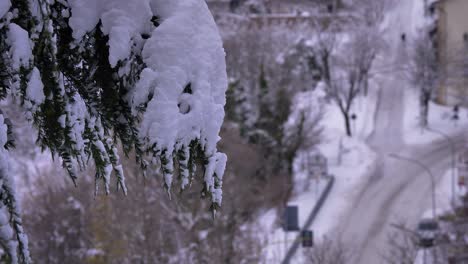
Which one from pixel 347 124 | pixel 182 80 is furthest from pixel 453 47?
pixel 182 80

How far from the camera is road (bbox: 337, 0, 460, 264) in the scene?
1627 cm

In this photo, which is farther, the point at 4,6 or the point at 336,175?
the point at 336,175

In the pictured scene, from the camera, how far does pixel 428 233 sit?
43.5 feet

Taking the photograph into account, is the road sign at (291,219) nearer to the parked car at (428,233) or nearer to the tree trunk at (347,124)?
the parked car at (428,233)

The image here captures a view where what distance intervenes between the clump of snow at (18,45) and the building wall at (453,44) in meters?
25.4

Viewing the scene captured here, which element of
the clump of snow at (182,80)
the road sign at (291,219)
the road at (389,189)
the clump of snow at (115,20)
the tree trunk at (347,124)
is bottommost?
the road at (389,189)

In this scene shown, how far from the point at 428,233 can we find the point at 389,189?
7.35m

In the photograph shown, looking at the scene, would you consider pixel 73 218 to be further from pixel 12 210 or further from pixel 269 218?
pixel 12 210

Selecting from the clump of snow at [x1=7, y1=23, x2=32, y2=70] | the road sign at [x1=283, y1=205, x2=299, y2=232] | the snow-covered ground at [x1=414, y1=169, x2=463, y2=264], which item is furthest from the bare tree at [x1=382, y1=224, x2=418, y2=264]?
the clump of snow at [x1=7, y1=23, x2=32, y2=70]

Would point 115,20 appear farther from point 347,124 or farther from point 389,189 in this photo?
point 347,124

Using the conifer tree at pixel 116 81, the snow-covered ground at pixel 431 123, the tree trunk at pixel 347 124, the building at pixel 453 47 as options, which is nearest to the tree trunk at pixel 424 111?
the snow-covered ground at pixel 431 123

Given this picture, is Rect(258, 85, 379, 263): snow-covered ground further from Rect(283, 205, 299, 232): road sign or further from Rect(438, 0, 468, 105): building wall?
Rect(438, 0, 468, 105): building wall

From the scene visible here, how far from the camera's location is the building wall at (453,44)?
997 inches

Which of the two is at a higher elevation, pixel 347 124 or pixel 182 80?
pixel 182 80
